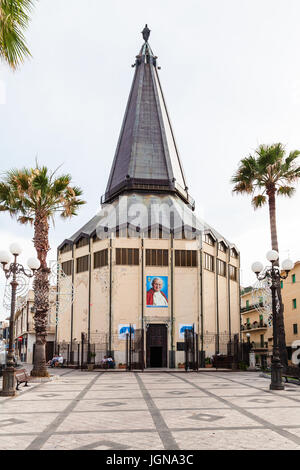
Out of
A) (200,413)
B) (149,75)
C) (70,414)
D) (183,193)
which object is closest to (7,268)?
(70,414)

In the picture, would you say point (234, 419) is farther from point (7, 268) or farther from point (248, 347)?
point (248, 347)

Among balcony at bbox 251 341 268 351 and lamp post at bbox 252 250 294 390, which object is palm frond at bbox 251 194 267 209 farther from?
balcony at bbox 251 341 268 351

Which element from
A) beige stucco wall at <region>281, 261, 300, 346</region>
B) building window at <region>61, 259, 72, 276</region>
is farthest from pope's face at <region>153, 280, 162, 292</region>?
beige stucco wall at <region>281, 261, 300, 346</region>

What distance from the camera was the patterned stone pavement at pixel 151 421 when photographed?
7395mm

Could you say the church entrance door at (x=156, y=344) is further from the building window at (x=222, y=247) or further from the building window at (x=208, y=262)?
the building window at (x=222, y=247)

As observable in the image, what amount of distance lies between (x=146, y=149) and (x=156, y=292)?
16.4 m

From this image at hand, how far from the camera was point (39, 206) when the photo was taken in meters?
22.5

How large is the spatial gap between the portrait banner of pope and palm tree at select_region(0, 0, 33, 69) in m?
30.4

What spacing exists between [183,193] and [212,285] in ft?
37.8

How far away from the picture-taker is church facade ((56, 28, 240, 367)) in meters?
37.5

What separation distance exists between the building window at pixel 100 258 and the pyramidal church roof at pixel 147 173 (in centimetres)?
212

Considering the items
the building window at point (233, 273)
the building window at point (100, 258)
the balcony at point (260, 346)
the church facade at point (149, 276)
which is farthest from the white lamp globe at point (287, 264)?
the balcony at point (260, 346)

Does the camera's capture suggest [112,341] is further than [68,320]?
No

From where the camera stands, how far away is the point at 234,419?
32.0 ft
